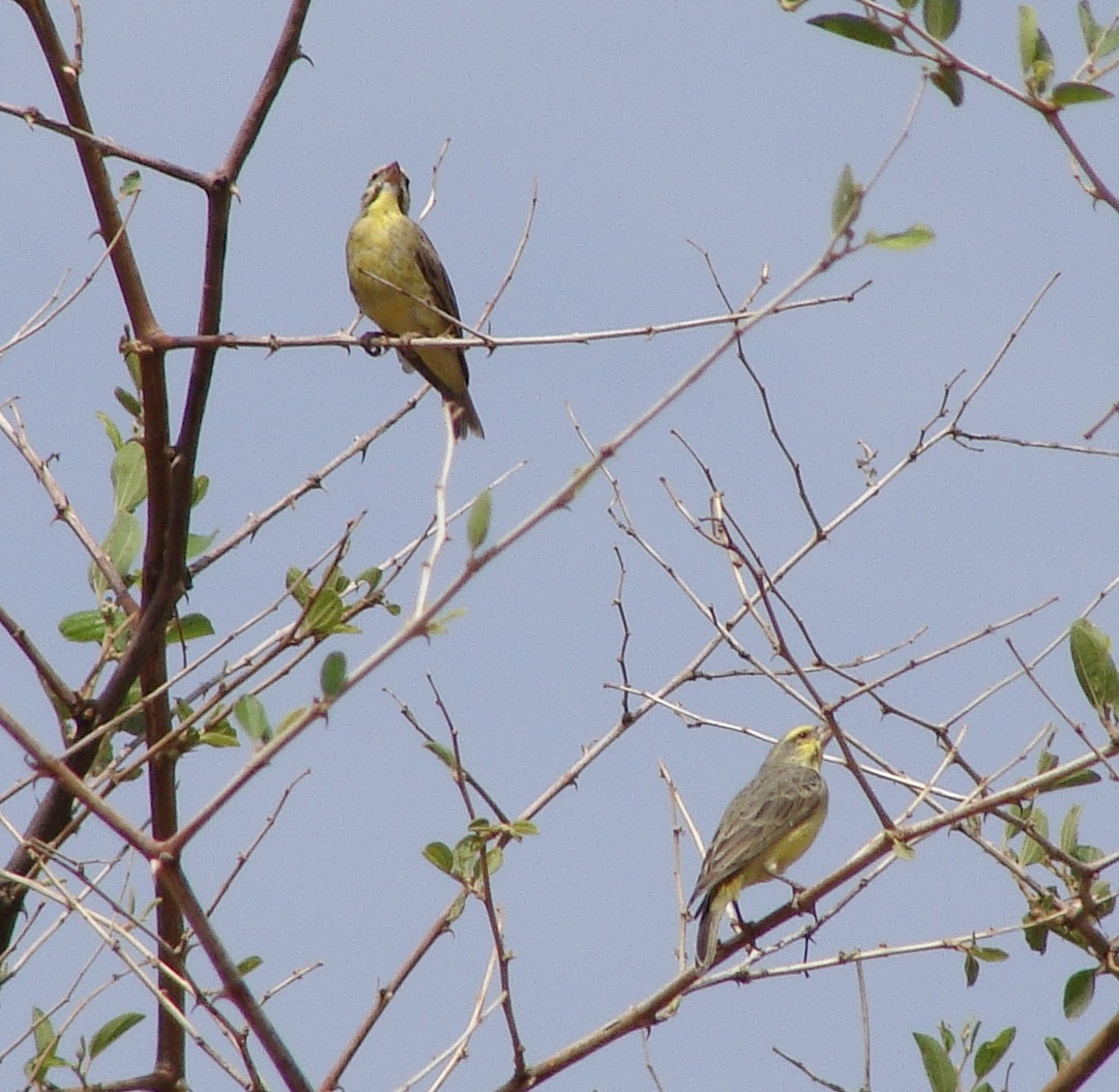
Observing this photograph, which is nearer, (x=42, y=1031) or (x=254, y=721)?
(x=254, y=721)

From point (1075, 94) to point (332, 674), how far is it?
1.55 meters

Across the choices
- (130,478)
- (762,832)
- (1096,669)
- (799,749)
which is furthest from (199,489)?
(799,749)

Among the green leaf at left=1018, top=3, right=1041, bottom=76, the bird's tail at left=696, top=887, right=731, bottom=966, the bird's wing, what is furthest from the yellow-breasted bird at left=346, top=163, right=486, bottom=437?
the green leaf at left=1018, top=3, right=1041, bottom=76

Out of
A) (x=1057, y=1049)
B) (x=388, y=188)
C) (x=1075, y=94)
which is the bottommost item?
(x=1057, y=1049)

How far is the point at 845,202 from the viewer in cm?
297

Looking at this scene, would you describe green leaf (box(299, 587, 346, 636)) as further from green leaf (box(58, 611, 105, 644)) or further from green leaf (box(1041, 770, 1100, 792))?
green leaf (box(1041, 770, 1100, 792))

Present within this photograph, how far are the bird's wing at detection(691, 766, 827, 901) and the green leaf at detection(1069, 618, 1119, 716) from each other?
336 centimetres

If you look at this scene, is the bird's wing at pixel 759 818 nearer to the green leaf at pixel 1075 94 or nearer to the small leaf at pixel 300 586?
the small leaf at pixel 300 586

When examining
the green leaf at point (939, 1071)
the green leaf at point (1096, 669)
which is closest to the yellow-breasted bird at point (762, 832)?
the green leaf at point (939, 1071)

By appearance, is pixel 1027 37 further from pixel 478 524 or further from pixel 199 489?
pixel 199 489

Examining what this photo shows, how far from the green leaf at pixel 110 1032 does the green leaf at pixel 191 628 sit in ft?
3.32

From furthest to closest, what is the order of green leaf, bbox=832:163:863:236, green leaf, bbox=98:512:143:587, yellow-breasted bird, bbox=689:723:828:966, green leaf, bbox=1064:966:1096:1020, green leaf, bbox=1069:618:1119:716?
yellow-breasted bird, bbox=689:723:828:966 < green leaf, bbox=98:512:143:587 < green leaf, bbox=1064:966:1096:1020 < green leaf, bbox=1069:618:1119:716 < green leaf, bbox=832:163:863:236

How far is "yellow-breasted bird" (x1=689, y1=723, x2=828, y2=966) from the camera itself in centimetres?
740

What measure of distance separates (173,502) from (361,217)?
19.2 ft
